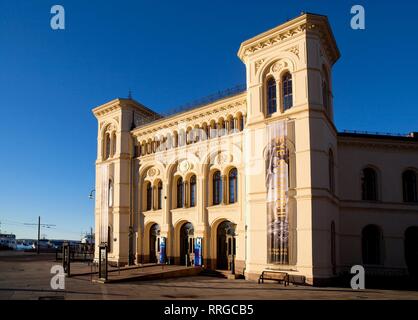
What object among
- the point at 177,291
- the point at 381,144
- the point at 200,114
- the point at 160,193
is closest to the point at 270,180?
the point at 177,291

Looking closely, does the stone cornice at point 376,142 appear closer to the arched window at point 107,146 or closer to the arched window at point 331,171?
the arched window at point 331,171

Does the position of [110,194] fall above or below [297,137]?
below

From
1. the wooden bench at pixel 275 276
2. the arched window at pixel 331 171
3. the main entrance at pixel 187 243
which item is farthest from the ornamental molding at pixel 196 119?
the wooden bench at pixel 275 276

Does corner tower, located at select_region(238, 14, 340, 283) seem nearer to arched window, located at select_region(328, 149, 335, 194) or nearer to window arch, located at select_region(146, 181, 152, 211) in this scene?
arched window, located at select_region(328, 149, 335, 194)

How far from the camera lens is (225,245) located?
2884 centimetres

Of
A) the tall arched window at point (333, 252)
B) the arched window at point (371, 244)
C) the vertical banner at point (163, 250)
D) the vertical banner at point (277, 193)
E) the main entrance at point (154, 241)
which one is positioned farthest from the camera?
the main entrance at point (154, 241)

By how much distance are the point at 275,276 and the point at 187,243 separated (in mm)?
10321

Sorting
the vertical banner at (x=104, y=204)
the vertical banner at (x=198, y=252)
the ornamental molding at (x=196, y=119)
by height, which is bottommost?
the vertical banner at (x=198, y=252)

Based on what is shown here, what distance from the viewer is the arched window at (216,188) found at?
29.8 meters

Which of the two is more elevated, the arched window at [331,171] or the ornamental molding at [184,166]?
the ornamental molding at [184,166]

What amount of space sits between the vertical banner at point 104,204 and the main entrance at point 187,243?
8.09 meters

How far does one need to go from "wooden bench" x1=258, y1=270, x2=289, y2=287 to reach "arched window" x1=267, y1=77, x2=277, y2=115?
9.21 metres

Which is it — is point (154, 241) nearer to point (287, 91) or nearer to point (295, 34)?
point (287, 91)
